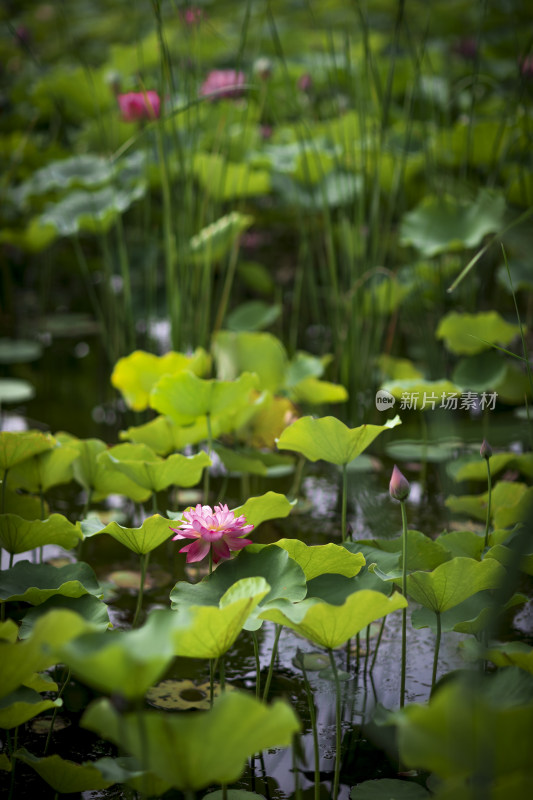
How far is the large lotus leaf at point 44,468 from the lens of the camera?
860 mm

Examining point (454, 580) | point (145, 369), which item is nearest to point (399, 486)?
point (454, 580)

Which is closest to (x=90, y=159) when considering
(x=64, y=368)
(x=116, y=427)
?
(x=64, y=368)

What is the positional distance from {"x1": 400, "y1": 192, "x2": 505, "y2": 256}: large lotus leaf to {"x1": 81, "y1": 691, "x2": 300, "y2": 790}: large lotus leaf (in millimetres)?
1074

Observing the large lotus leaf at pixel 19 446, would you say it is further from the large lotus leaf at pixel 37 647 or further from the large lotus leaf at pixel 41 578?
the large lotus leaf at pixel 37 647

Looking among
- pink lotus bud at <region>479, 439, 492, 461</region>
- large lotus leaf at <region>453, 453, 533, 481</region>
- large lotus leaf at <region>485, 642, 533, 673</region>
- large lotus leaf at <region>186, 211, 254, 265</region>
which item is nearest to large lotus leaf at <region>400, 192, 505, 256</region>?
large lotus leaf at <region>186, 211, 254, 265</region>

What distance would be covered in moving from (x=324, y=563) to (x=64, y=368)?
1326mm

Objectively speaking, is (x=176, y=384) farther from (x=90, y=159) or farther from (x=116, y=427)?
(x=90, y=159)

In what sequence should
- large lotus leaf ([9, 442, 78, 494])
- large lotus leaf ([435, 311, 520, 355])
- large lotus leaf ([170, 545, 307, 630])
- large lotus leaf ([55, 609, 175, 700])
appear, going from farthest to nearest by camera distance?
large lotus leaf ([435, 311, 520, 355]) → large lotus leaf ([9, 442, 78, 494]) → large lotus leaf ([170, 545, 307, 630]) → large lotus leaf ([55, 609, 175, 700])

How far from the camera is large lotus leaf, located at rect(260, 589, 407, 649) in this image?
0.53 metres

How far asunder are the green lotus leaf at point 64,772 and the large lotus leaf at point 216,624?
0.12 m

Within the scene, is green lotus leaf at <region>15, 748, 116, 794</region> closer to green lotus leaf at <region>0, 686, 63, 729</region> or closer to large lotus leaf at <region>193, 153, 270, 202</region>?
green lotus leaf at <region>0, 686, 63, 729</region>

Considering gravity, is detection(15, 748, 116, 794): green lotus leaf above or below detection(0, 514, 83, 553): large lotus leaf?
below

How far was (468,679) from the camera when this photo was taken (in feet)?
1.33

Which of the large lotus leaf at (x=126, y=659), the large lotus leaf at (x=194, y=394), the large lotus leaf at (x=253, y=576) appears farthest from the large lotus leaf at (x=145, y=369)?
the large lotus leaf at (x=126, y=659)
